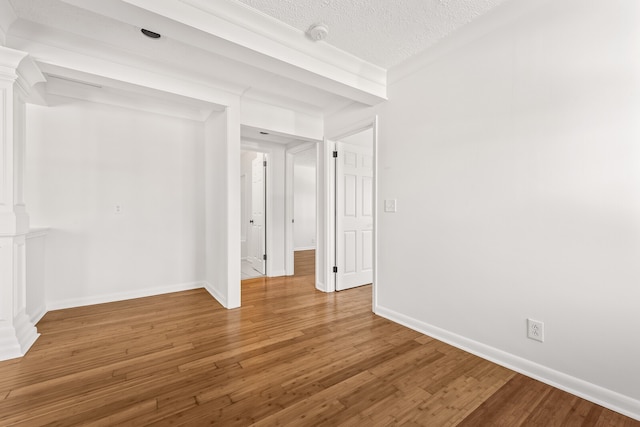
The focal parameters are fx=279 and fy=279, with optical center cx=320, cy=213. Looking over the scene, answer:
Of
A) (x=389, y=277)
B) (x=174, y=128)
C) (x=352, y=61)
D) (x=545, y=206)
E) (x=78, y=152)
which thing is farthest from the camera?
(x=174, y=128)

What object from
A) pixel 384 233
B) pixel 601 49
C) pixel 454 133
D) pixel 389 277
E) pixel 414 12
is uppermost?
pixel 414 12

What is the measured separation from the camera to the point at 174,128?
3.84 metres

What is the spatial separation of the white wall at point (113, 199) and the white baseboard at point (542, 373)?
128 inches

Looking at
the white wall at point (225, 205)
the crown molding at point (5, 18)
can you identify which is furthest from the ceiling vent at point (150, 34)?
the white wall at point (225, 205)

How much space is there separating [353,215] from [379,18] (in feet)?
8.00

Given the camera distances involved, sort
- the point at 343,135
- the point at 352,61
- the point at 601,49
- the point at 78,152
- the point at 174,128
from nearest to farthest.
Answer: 1. the point at 601,49
2. the point at 352,61
3. the point at 78,152
4. the point at 343,135
5. the point at 174,128

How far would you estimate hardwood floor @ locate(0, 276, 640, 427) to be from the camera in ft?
4.99

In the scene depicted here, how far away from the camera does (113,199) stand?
136 inches

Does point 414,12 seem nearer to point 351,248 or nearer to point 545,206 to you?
point 545,206

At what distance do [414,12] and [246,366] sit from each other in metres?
2.82

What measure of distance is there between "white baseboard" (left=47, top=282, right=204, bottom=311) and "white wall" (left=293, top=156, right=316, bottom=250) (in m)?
4.57

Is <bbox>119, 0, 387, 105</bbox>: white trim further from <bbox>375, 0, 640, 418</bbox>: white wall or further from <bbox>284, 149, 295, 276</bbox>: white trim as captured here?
<bbox>284, 149, 295, 276</bbox>: white trim

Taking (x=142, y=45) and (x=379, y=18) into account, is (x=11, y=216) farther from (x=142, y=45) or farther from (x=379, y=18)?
(x=379, y=18)

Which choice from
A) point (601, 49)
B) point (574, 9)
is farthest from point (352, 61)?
point (601, 49)
